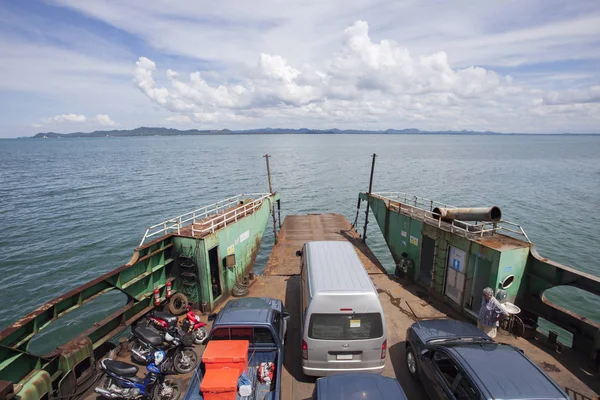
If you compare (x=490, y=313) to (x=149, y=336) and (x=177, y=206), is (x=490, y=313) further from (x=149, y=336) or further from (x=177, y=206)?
(x=177, y=206)

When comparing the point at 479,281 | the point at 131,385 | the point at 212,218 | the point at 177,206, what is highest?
the point at 212,218

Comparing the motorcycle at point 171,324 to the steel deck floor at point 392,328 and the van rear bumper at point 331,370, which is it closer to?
the steel deck floor at point 392,328

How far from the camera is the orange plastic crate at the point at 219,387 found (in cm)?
628

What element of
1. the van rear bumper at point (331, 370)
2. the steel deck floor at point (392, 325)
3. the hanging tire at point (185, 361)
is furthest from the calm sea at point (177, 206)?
the van rear bumper at point (331, 370)

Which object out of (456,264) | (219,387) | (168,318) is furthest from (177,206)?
(219,387)

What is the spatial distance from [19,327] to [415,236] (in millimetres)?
13725

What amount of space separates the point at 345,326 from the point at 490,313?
205 inches

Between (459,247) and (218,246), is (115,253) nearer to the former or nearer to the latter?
(218,246)

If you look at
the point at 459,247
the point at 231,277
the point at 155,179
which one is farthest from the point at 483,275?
the point at 155,179

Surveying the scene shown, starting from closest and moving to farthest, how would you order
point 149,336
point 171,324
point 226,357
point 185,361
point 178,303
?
point 226,357, point 185,361, point 149,336, point 171,324, point 178,303

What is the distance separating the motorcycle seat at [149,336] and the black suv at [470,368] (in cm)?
675

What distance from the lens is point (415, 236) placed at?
14.5 meters

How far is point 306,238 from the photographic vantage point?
→ 68.5 feet

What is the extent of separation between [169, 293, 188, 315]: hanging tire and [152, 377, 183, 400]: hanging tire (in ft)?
12.3
